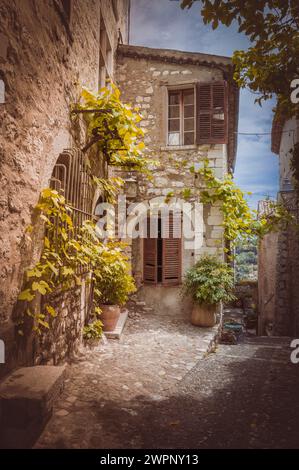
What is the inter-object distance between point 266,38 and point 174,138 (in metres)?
4.49

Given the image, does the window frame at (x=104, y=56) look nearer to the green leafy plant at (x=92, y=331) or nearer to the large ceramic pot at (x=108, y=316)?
the large ceramic pot at (x=108, y=316)

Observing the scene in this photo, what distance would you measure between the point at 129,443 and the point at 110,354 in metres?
2.22

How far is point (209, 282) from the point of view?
6352 millimetres

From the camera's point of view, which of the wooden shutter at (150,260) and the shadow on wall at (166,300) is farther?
the wooden shutter at (150,260)

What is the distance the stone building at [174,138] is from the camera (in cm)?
717

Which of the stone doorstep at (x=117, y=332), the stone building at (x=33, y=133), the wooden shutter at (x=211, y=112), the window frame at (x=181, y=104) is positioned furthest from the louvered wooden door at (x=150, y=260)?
the stone building at (x=33, y=133)

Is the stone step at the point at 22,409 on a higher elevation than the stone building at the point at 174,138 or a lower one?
lower

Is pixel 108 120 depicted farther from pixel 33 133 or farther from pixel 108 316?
pixel 108 316

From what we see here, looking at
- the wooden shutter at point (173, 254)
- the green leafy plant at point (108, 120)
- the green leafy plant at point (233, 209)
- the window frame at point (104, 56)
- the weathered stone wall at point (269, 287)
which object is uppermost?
the window frame at point (104, 56)

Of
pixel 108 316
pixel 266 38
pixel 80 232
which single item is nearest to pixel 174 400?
pixel 80 232

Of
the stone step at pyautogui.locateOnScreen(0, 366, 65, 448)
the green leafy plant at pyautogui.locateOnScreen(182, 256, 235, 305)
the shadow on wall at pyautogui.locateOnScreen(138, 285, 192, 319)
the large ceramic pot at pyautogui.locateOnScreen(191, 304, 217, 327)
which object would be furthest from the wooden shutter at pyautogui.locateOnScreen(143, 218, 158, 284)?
the stone step at pyautogui.locateOnScreen(0, 366, 65, 448)

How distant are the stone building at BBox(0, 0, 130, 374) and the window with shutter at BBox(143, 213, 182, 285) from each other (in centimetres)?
316

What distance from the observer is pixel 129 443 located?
2.44 metres

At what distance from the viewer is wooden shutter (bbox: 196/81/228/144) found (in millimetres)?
7207
